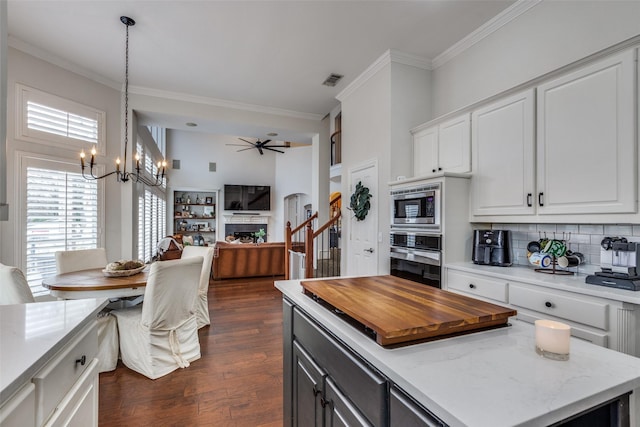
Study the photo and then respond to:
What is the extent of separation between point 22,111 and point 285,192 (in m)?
7.95

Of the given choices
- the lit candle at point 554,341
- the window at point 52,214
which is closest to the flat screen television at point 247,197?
the window at point 52,214

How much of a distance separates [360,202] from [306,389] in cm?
282

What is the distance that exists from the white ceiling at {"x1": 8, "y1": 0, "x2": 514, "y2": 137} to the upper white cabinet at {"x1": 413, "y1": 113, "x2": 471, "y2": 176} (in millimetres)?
1003

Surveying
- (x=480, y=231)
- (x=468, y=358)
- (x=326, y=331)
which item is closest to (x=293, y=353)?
(x=326, y=331)

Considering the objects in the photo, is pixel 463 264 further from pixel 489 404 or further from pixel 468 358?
pixel 489 404

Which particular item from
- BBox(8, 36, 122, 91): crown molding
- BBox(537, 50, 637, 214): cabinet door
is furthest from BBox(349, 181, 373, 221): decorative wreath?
BBox(8, 36, 122, 91): crown molding

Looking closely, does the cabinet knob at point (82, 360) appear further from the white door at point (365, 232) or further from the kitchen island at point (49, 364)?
the white door at point (365, 232)

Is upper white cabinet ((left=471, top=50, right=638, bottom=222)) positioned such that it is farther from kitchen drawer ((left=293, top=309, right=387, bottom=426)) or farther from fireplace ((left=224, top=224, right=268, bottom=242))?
fireplace ((left=224, top=224, right=268, bottom=242))

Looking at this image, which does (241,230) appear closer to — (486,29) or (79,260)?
(79,260)

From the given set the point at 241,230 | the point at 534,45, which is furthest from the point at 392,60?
the point at 241,230

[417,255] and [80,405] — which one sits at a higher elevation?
[417,255]

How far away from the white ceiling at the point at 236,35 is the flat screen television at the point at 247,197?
652cm

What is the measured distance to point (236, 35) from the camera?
327 cm

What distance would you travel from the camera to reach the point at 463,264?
8.80 ft
